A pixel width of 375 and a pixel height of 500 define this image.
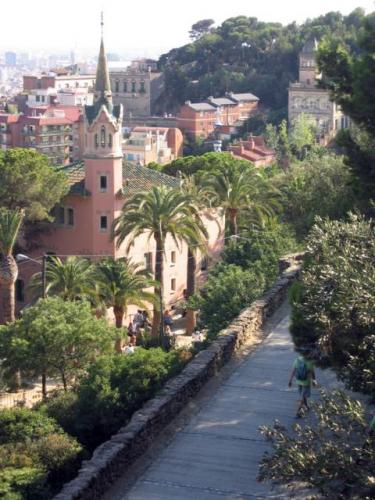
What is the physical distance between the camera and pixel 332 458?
8.95 metres

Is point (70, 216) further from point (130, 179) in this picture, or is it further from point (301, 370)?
point (301, 370)

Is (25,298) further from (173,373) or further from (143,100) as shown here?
(143,100)

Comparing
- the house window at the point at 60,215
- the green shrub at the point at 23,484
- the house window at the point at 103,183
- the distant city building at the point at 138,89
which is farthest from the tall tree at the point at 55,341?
the distant city building at the point at 138,89

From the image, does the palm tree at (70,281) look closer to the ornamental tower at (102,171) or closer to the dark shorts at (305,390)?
the ornamental tower at (102,171)

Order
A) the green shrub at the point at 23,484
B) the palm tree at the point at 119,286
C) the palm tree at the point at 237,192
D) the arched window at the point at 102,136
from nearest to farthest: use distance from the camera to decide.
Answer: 1. the green shrub at the point at 23,484
2. the palm tree at the point at 119,286
3. the palm tree at the point at 237,192
4. the arched window at the point at 102,136

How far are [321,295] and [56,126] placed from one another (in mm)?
95548

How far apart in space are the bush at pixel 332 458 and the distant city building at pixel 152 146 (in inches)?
2687

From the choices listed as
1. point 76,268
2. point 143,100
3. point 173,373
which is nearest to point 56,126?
point 143,100

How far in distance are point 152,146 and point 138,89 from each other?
2114 inches

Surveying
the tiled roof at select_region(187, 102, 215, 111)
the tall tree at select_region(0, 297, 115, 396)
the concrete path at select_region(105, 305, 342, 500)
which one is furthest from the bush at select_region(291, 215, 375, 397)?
the tiled roof at select_region(187, 102, 215, 111)

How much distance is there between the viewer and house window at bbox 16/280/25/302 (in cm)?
3800

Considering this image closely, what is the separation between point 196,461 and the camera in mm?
11703

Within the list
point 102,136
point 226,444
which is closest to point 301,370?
point 226,444

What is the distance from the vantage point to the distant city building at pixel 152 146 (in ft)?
270
